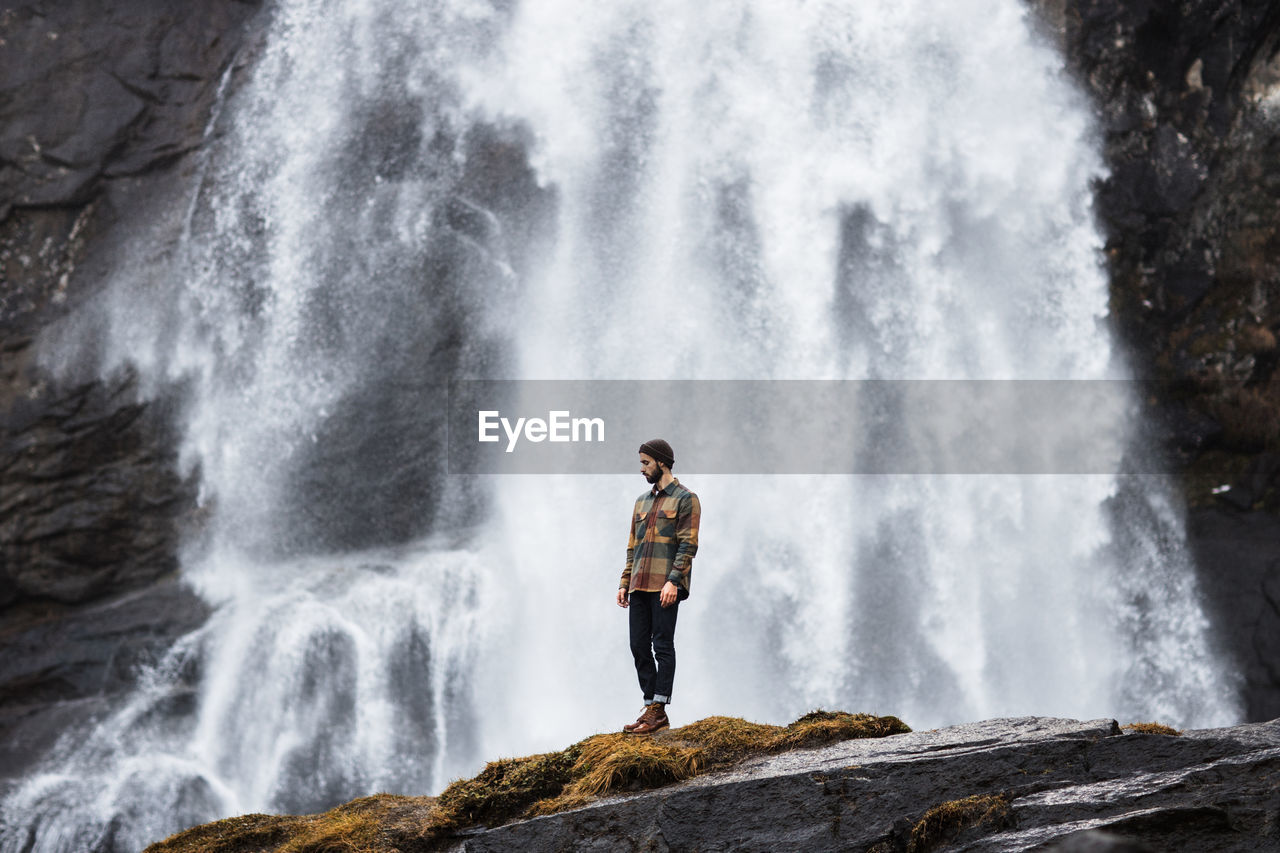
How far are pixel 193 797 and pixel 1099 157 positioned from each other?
60.1ft

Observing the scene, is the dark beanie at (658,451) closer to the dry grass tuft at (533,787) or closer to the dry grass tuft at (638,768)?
the dry grass tuft at (533,787)

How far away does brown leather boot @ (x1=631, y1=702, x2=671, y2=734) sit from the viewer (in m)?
7.07

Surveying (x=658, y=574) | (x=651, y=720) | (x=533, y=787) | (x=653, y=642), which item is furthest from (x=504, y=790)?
(x=658, y=574)

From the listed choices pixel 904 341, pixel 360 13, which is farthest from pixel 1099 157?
pixel 360 13

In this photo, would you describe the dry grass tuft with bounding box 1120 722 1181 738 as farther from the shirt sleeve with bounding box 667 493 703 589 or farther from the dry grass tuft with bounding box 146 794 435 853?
the dry grass tuft with bounding box 146 794 435 853

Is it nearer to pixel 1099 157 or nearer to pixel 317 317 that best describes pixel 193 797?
pixel 317 317

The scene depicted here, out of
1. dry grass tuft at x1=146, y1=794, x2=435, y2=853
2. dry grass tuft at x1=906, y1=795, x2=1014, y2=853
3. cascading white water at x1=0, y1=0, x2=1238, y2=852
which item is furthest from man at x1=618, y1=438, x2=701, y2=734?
Answer: cascading white water at x1=0, y1=0, x2=1238, y2=852

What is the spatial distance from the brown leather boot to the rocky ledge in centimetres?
87

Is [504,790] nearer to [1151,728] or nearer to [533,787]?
[533,787]

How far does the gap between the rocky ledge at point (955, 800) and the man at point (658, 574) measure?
0.97 metres

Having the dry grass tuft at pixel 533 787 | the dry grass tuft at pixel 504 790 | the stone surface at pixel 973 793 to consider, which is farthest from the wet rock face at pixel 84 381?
the stone surface at pixel 973 793

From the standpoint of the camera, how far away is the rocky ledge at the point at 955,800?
498cm

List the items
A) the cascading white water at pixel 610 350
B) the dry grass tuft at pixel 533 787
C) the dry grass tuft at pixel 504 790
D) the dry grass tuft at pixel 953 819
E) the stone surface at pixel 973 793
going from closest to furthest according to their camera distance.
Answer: the stone surface at pixel 973 793 < the dry grass tuft at pixel 953 819 < the dry grass tuft at pixel 533 787 < the dry grass tuft at pixel 504 790 < the cascading white water at pixel 610 350

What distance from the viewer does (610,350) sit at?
64.5ft
